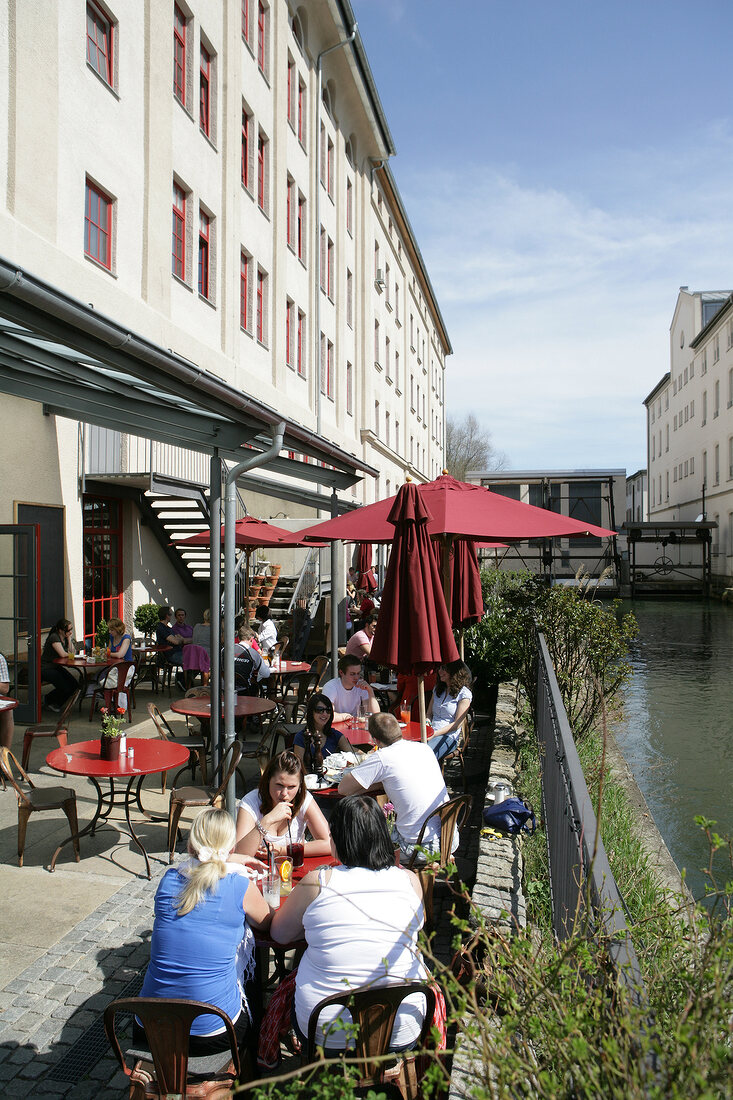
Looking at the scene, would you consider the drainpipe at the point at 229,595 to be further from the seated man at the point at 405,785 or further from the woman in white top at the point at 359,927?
the woman in white top at the point at 359,927

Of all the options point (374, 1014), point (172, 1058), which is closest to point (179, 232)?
point (172, 1058)

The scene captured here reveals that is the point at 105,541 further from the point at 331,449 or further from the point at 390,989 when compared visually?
the point at 390,989

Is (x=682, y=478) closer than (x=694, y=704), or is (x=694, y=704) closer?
(x=694, y=704)

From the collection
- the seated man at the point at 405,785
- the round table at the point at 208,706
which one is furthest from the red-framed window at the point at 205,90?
the seated man at the point at 405,785

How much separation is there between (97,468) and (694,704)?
1148 centimetres

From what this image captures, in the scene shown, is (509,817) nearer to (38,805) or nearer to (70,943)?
(70,943)

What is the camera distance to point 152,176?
13977 mm

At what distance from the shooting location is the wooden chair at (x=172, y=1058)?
8.71ft

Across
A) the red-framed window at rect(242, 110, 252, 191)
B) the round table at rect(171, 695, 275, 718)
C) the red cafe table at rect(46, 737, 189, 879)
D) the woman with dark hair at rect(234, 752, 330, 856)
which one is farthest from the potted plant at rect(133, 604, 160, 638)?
the woman with dark hair at rect(234, 752, 330, 856)

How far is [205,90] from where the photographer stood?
16.7 metres

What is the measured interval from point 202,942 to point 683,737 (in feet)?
34.4

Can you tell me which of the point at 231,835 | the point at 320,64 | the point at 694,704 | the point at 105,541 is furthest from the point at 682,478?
the point at 231,835

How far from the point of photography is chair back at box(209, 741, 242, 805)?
236 inches

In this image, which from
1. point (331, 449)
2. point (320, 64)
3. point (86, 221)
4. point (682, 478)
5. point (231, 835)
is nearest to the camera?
point (231, 835)
